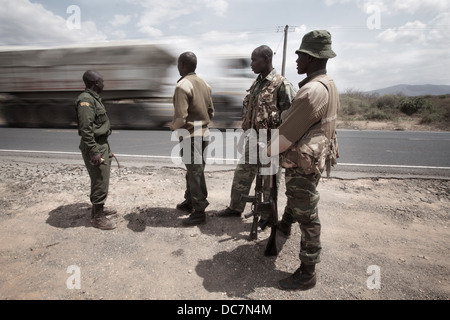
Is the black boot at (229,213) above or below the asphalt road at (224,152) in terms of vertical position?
below

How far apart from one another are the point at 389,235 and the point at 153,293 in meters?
2.47

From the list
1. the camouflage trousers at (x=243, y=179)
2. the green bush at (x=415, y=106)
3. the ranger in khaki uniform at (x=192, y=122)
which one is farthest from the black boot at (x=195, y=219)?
the green bush at (x=415, y=106)

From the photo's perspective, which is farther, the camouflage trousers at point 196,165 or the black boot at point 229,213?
the black boot at point 229,213

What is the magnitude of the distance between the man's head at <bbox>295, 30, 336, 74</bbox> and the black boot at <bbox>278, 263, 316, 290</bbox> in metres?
1.56

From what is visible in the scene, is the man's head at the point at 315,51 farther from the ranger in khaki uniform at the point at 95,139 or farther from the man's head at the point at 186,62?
the ranger in khaki uniform at the point at 95,139

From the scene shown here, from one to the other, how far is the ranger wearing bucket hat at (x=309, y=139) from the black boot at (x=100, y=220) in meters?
1.99

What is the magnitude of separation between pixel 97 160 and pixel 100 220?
73 cm

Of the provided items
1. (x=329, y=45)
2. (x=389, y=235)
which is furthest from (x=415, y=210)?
(x=329, y=45)

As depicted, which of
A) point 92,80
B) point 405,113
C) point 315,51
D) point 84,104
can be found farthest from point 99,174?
point 405,113

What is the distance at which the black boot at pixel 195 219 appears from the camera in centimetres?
295

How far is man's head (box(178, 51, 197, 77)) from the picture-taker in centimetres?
271

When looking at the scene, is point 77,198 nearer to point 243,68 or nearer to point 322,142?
point 322,142

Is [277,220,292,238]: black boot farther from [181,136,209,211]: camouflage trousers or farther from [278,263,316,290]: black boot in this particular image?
[181,136,209,211]: camouflage trousers

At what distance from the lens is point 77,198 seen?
365cm
